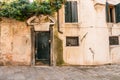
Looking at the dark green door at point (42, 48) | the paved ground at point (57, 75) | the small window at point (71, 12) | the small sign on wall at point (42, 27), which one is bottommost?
the paved ground at point (57, 75)

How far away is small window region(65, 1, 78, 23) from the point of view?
48.8 feet

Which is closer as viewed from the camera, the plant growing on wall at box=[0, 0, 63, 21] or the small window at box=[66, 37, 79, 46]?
the plant growing on wall at box=[0, 0, 63, 21]

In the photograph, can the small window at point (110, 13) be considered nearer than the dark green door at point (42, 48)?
No

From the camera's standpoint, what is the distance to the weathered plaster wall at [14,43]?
554 inches

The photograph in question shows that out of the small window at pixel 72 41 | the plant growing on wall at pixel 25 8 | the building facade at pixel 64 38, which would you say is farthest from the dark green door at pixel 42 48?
the plant growing on wall at pixel 25 8

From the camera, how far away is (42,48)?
47.7 ft

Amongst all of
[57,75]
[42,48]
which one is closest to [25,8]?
[42,48]

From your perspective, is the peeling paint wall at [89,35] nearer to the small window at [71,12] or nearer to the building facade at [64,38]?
the building facade at [64,38]

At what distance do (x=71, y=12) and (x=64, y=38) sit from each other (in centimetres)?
170

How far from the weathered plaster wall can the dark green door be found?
507mm

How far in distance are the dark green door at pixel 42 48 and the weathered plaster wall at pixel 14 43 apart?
1.66 ft

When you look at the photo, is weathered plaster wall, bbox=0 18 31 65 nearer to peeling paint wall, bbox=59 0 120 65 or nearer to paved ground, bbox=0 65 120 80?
paved ground, bbox=0 65 120 80

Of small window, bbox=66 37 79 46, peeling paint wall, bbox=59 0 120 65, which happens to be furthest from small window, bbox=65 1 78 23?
small window, bbox=66 37 79 46

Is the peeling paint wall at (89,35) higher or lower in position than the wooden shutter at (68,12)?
lower
